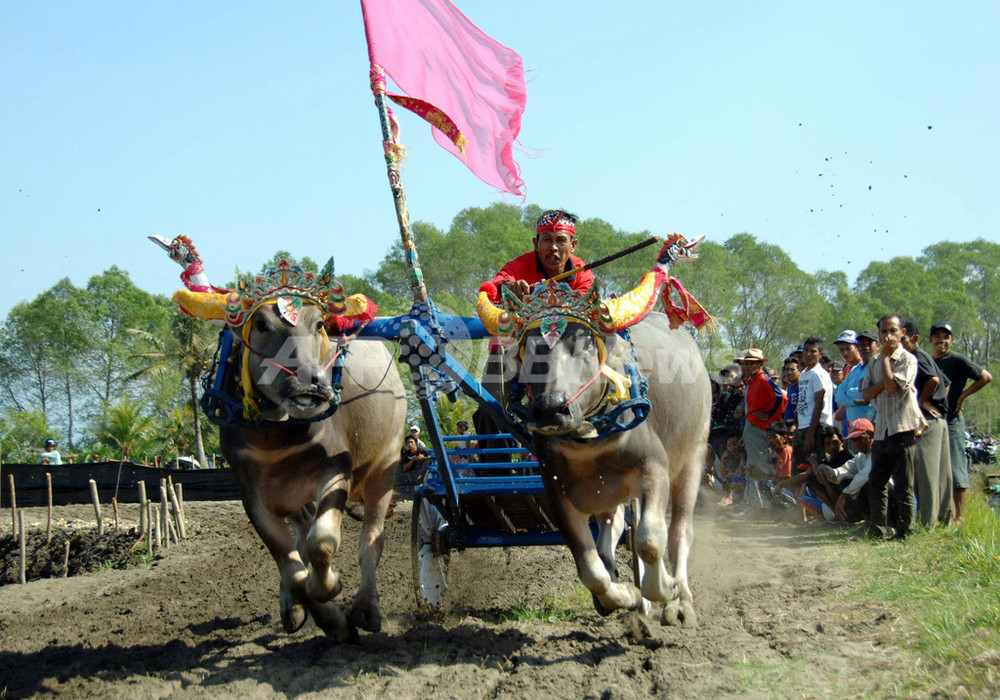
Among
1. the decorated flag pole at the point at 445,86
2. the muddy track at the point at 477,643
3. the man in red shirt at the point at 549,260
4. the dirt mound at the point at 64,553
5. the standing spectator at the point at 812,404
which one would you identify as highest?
the decorated flag pole at the point at 445,86

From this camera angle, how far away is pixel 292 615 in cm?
570

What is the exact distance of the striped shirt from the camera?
7.42m

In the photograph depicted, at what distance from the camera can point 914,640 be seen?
4535mm

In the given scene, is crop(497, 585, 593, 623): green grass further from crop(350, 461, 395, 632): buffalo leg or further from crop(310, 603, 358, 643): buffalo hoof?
crop(310, 603, 358, 643): buffalo hoof

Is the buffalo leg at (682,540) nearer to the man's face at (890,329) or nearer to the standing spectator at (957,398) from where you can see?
the man's face at (890,329)

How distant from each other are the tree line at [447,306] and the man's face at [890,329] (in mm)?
16048

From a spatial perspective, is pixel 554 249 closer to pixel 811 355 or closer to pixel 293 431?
pixel 293 431

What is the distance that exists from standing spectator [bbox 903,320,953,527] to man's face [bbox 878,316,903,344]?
1.74ft

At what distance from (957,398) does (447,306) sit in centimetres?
1611

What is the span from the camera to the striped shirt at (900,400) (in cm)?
742

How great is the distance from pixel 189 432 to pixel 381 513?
96.1 feet

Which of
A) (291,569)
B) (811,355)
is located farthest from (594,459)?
(811,355)

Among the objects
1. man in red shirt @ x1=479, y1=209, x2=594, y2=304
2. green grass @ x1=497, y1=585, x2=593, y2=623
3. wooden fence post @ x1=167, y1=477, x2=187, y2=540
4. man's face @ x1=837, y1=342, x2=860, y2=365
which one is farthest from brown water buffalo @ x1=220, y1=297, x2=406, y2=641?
wooden fence post @ x1=167, y1=477, x2=187, y2=540

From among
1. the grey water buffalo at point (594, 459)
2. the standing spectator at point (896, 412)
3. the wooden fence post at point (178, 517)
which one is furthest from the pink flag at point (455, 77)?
the wooden fence post at point (178, 517)
